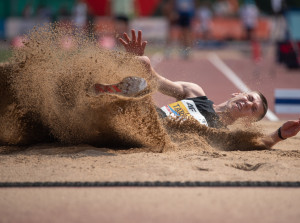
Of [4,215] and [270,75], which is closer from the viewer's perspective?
[4,215]

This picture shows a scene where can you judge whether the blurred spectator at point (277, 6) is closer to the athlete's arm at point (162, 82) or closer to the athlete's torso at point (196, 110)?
the athlete's arm at point (162, 82)

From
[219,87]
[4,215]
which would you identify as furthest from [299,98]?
[4,215]

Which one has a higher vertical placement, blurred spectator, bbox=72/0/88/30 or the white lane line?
blurred spectator, bbox=72/0/88/30

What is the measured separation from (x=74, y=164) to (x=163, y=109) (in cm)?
127

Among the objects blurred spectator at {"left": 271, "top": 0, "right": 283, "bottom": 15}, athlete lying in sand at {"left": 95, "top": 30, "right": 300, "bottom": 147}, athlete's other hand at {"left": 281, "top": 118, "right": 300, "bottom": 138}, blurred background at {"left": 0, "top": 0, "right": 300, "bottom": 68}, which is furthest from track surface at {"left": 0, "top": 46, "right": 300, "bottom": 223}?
blurred spectator at {"left": 271, "top": 0, "right": 283, "bottom": 15}

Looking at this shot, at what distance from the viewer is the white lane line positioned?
7720mm

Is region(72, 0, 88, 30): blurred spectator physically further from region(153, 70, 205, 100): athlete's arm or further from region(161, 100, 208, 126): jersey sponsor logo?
region(161, 100, 208, 126): jersey sponsor logo

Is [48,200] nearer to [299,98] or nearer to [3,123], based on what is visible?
[3,123]

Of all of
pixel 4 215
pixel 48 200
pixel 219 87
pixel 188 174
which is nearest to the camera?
pixel 4 215

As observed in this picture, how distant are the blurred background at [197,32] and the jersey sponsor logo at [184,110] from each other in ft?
13.5

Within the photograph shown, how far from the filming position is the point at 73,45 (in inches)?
182

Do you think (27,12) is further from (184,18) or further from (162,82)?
(162,82)

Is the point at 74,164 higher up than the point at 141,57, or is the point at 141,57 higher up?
the point at 141,57

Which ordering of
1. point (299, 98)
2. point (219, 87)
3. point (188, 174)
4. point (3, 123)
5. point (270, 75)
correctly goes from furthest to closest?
point (270, 75) → point (219, 87) → point (299, 98) → point (3, 123) → point (188, 174)
